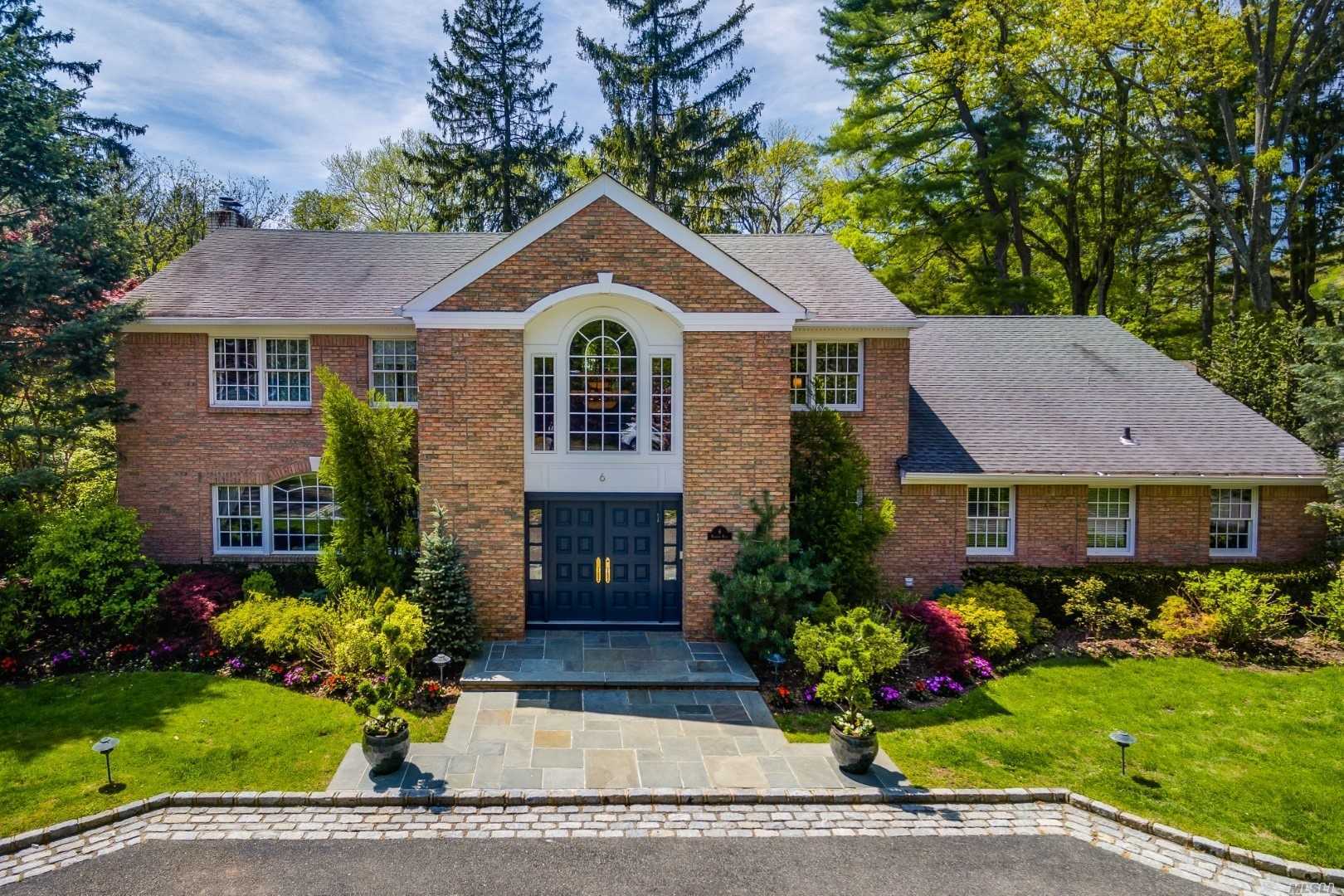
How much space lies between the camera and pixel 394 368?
604 inches

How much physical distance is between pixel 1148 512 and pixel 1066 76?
17074 millimetres

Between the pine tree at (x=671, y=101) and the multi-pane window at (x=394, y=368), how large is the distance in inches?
678

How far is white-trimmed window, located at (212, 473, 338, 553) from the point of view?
1540 cm

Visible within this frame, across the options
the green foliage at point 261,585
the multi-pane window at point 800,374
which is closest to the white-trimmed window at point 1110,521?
the multi-pane window at point 800,374

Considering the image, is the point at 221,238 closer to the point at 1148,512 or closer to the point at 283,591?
the point at 283,591

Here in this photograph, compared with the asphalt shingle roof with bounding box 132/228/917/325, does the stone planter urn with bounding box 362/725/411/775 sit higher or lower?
lower

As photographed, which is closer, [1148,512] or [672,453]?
[672,453]

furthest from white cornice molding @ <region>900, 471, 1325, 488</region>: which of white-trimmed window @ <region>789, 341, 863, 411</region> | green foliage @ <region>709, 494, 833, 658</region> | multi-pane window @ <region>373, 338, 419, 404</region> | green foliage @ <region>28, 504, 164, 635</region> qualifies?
green foliage @ <region>28, 504, 164, 635</region>

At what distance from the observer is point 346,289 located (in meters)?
16.0

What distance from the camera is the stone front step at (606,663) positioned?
11.3m

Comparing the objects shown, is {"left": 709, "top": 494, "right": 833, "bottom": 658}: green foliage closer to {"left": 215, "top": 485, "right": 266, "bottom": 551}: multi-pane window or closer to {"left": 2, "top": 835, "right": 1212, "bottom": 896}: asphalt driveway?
{"left": 2, "top": 835, "right": 1212, "bottom": 896}: asphalt driveway

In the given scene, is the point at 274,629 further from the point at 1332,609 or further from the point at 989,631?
the point at 1332,609

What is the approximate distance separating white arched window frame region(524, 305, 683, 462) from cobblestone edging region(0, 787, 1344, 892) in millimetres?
6378

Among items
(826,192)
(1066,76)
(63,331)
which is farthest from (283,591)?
(1066,76)
